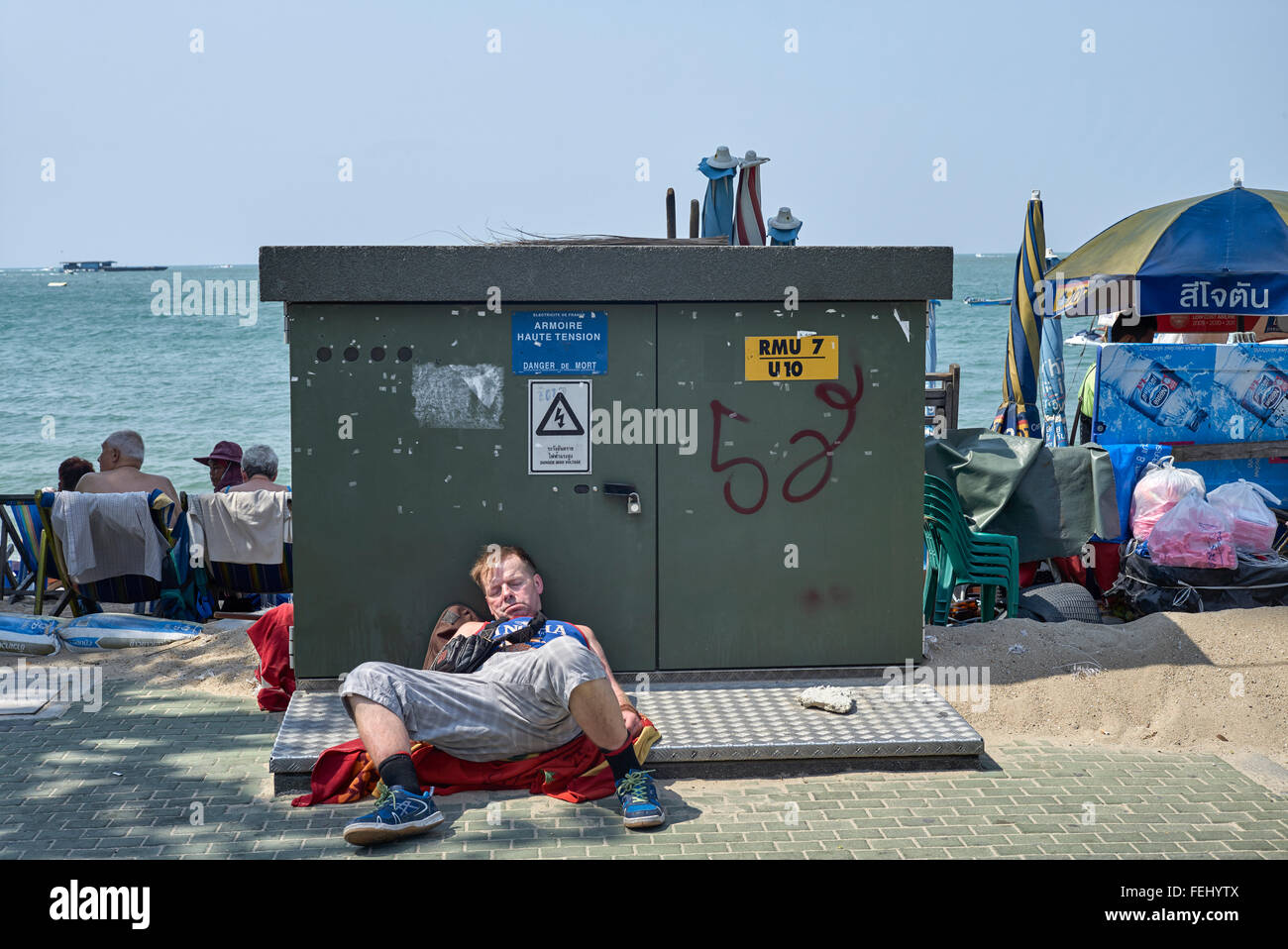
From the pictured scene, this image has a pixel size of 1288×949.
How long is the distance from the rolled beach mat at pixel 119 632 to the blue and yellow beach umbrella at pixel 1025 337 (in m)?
6.94

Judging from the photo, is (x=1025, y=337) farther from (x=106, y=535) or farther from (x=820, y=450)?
(x=106, y=535)

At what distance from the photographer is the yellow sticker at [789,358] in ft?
18.5

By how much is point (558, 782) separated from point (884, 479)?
2.21 meters

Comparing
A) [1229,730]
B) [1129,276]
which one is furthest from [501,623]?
[1129,276]

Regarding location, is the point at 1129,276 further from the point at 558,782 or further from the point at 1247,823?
the point at 558,782

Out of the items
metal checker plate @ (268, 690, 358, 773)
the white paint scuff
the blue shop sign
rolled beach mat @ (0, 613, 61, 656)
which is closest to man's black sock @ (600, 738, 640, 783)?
metal checker plate @ (268, 690, 358, 773)

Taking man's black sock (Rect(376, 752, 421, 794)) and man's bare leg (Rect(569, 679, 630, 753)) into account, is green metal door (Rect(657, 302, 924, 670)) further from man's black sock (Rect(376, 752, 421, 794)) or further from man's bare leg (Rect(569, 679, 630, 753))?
man's black sock (Rect(376, 752, 421, 794))

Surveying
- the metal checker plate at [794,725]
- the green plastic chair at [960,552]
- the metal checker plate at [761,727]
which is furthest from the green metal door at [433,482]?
the green plastic chair at [960,552]

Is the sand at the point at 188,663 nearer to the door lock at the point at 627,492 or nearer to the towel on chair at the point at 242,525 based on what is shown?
the towel on chair at the point at 242,525

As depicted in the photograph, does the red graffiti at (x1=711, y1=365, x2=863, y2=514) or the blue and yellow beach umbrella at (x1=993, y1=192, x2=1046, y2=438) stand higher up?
the blue and yellow beach umbrella at (x1=993, y1=192, x2=1046, y2=438)

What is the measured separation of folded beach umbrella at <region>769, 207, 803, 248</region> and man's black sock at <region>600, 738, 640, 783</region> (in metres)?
2.78

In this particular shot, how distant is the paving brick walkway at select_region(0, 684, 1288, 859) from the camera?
13.9 feet

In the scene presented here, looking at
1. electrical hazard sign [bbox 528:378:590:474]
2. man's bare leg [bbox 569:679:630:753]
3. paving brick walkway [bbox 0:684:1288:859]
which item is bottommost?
paving brick walkway [bbox 0:684:1288:859]

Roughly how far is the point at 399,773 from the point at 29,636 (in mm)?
3680
